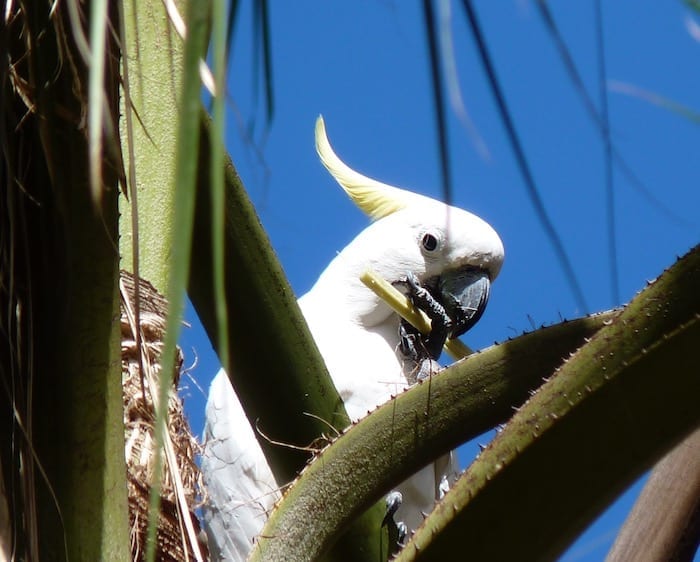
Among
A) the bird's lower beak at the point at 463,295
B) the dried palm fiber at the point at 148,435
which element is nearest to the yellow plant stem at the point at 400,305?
the bird's lower beak at the point at 463,295

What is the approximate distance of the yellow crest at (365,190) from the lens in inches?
140

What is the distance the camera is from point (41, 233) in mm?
998

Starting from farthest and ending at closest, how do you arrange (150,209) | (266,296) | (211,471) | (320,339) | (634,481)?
(320,339)
(211,471)
(150,209)
(266,296)
(634,481)

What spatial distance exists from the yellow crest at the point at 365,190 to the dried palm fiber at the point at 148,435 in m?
1.86

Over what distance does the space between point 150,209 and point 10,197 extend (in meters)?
0.72

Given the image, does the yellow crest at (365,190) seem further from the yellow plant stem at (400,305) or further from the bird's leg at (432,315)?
the yellow plant stem at (400,305)

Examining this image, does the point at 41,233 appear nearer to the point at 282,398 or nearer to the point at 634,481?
the point at 282,398

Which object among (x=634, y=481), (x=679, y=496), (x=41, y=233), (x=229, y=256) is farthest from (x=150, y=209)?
(x=634, y=481)

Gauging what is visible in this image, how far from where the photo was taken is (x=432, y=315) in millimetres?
3350

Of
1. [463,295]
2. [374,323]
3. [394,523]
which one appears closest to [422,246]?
[463,295]

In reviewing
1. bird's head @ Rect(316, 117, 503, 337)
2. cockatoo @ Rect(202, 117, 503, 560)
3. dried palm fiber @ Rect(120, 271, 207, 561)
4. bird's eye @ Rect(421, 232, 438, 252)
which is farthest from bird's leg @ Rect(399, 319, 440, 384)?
dried palm fiber @ Rect(120, 271, 207, 561)

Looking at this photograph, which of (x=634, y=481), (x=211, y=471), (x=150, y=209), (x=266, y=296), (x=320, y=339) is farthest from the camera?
(x=320, y=339)

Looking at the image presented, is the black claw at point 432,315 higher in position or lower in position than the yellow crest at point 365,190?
lower

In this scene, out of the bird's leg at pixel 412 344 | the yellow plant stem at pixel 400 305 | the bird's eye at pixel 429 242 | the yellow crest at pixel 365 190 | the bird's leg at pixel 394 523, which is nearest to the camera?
the bird's leg at pixel 394 523
